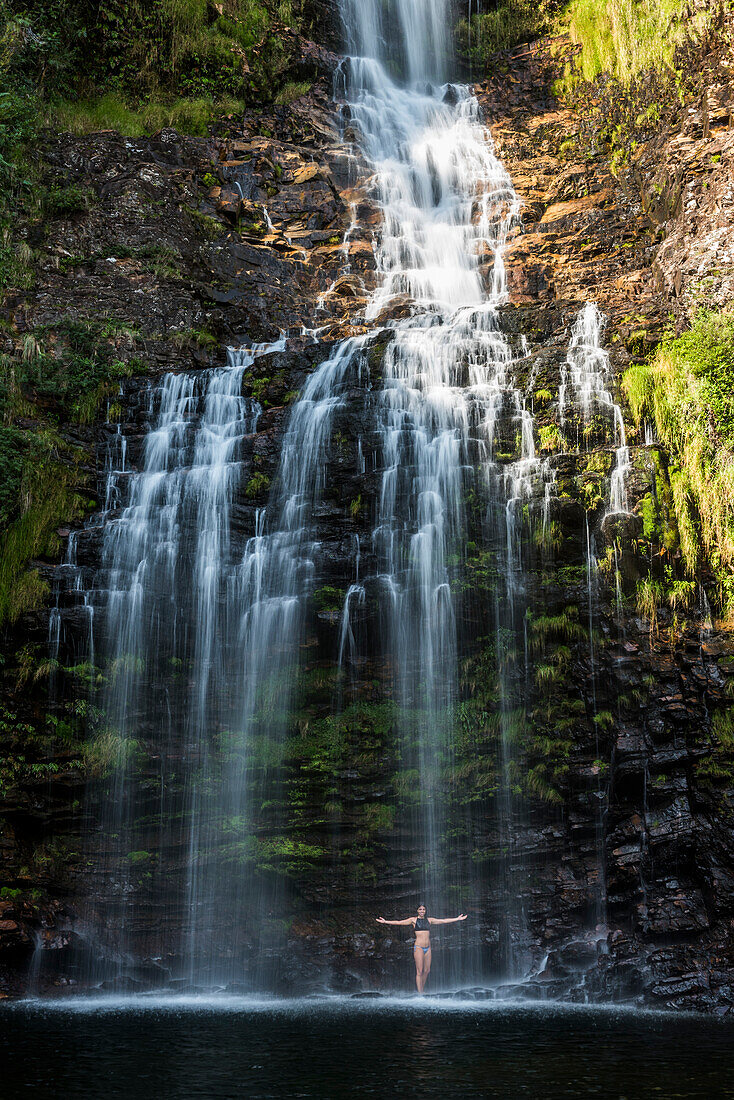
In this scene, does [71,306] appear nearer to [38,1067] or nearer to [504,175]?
[504,175]

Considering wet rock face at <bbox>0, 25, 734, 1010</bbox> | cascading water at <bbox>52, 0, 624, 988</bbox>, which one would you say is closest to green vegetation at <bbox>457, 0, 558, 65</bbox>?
wet rock face at <bbox>0, 25, 734, 1010</bbox>

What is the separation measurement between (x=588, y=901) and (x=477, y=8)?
29.0m

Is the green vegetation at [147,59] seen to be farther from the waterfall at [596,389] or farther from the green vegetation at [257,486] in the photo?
the waterfall at [596,389]

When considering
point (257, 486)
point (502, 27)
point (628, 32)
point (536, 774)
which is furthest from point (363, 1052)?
point (502, 27)

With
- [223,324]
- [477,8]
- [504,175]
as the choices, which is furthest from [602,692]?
[477,8]

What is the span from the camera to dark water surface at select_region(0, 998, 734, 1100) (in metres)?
6.04

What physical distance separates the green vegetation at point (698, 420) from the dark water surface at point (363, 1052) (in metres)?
6.37

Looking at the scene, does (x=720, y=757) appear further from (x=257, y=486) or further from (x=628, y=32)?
(x=628, y=32)

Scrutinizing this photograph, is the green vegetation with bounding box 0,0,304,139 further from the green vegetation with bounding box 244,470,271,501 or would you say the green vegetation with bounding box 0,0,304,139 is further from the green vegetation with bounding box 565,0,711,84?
the green vegetation with bounding box 244,470,271,501

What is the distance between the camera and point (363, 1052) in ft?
23.7

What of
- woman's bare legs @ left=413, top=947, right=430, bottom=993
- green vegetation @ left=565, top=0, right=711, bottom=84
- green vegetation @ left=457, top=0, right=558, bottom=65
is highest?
green vegetation @ left=457, top=0, right=558, bottom=65

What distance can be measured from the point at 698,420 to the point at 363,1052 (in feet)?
32.3

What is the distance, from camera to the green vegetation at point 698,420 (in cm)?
1199

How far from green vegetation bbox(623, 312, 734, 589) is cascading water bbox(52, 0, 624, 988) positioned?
0.85 meters
